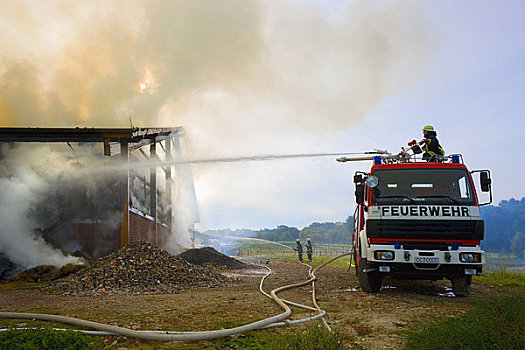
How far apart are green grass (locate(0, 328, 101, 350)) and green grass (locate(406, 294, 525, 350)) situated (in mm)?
A: 3560

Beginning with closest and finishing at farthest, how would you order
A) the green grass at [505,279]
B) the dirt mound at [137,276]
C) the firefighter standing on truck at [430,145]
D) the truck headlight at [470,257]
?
the truck headlight at [470,257] → the firefighter standing on truck at [430,145] → the dirt mound at [137,276] → the green grass at [505,279]

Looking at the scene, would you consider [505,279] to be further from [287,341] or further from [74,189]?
[74,189]

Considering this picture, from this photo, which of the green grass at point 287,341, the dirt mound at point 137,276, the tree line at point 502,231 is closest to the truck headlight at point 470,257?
the green grass at point 287,341

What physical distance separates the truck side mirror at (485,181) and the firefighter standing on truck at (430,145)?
4.32 feet

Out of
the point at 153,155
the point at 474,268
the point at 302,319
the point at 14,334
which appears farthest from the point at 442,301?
the point at 153,155

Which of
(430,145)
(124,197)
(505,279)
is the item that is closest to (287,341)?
(430,145)

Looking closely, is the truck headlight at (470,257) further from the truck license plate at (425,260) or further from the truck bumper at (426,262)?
the truck license plate at (425,260)

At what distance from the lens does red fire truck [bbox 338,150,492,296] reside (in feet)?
24.5

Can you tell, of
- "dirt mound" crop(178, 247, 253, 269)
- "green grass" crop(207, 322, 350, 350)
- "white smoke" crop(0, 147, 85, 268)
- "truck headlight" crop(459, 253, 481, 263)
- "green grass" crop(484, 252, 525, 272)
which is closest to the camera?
"green grass" crop(207, 322, 350, 350)

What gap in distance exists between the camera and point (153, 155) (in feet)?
58.7

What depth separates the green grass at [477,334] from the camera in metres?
3.83

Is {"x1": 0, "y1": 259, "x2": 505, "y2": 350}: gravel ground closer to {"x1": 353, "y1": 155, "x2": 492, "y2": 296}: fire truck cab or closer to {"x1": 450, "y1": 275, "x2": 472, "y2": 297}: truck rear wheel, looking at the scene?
{"x1": 450, "y1": 275, "x2": 472, "y2": 297}: truck rear wheel

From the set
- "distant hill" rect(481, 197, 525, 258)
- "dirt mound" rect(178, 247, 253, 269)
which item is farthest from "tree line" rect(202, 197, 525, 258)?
"dirt mound" rect(178, 247, 253, 269)

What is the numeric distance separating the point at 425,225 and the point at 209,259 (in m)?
12.8
